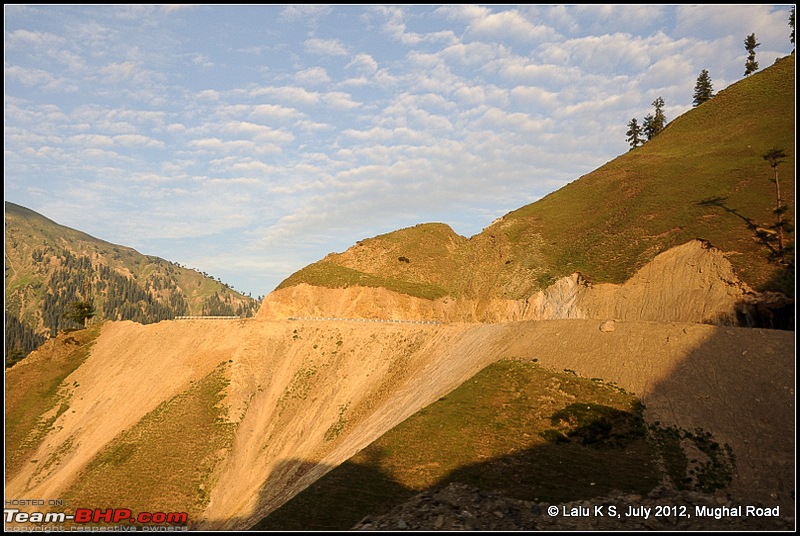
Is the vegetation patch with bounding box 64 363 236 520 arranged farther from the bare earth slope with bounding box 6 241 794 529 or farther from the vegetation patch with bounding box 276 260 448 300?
the vegetation patch with bounding box 276 260 448 300

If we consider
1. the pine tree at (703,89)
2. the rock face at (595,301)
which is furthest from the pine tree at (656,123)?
the rock face at (595,301)

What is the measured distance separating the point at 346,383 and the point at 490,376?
1840cm

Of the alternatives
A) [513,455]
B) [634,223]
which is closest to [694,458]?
[513,455]

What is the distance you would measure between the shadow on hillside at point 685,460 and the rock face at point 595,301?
50.3ft

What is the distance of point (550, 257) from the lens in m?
73.1

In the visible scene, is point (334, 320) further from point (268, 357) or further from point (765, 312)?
point (765, 312)

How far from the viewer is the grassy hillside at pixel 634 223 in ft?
191

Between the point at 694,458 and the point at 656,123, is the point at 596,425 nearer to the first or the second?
the point at 694,458

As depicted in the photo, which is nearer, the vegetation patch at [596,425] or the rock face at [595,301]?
the vegetation patch at [596,425]

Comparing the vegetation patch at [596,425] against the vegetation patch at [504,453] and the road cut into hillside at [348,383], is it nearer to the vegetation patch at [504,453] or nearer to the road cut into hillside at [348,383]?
the vegetation patch at [504,453]

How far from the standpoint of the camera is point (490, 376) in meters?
36.8

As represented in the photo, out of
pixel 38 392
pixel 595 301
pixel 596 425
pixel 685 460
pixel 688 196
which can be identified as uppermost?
pixel 688 196

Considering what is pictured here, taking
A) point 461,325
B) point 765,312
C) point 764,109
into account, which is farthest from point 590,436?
point 764,109

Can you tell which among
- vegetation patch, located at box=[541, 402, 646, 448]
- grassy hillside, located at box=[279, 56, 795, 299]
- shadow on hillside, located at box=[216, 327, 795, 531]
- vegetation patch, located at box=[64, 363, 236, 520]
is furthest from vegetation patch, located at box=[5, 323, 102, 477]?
vegetation patch, located at box=[541, 402, 646, 448]
